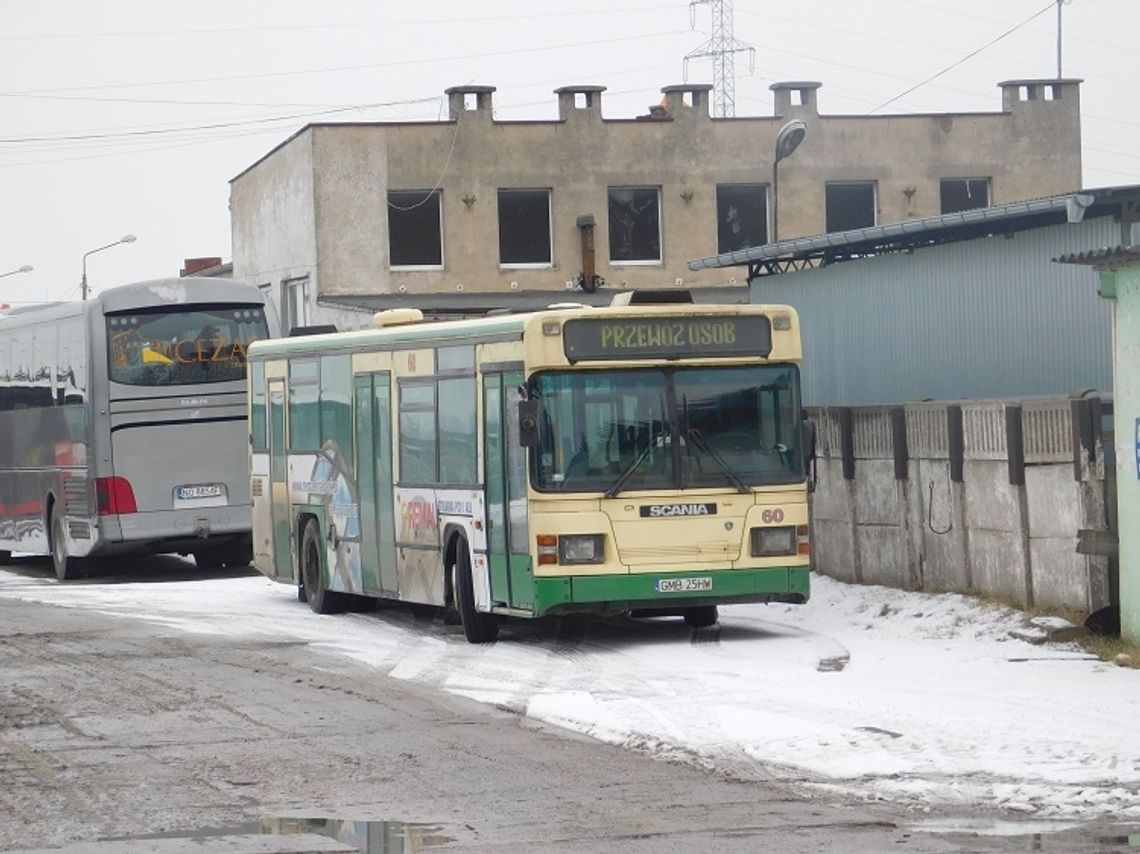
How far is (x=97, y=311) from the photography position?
3159 cm

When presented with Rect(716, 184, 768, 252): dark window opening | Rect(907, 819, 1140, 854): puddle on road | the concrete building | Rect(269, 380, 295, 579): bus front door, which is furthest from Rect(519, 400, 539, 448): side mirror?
Rect(716, 184, 768, 252): dark window opening

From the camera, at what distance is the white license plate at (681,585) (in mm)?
18891

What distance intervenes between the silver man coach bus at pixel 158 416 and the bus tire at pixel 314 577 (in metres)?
7.27

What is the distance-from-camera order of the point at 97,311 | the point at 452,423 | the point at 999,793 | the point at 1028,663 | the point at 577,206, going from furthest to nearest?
the point at 577,206, the point at 97,311, the point at 452,423, the point at 1028,663, the point at 999,793

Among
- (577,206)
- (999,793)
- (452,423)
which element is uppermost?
(577,206)

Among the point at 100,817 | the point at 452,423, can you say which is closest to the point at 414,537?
the point at 452,423

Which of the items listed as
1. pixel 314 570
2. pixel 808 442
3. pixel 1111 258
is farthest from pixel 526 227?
pixel 1111 258

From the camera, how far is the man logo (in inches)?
747

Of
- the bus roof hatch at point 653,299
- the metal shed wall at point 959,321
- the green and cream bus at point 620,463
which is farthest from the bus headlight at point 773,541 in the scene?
the metal shed wall at point 959,321

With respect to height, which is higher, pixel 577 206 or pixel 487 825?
pixel 577 206

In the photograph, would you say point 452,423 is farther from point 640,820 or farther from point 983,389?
point 640,820

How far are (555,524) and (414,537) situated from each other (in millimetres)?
3048

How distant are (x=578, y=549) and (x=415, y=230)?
36676 millimetres

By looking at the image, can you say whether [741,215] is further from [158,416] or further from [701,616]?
[701,616]
